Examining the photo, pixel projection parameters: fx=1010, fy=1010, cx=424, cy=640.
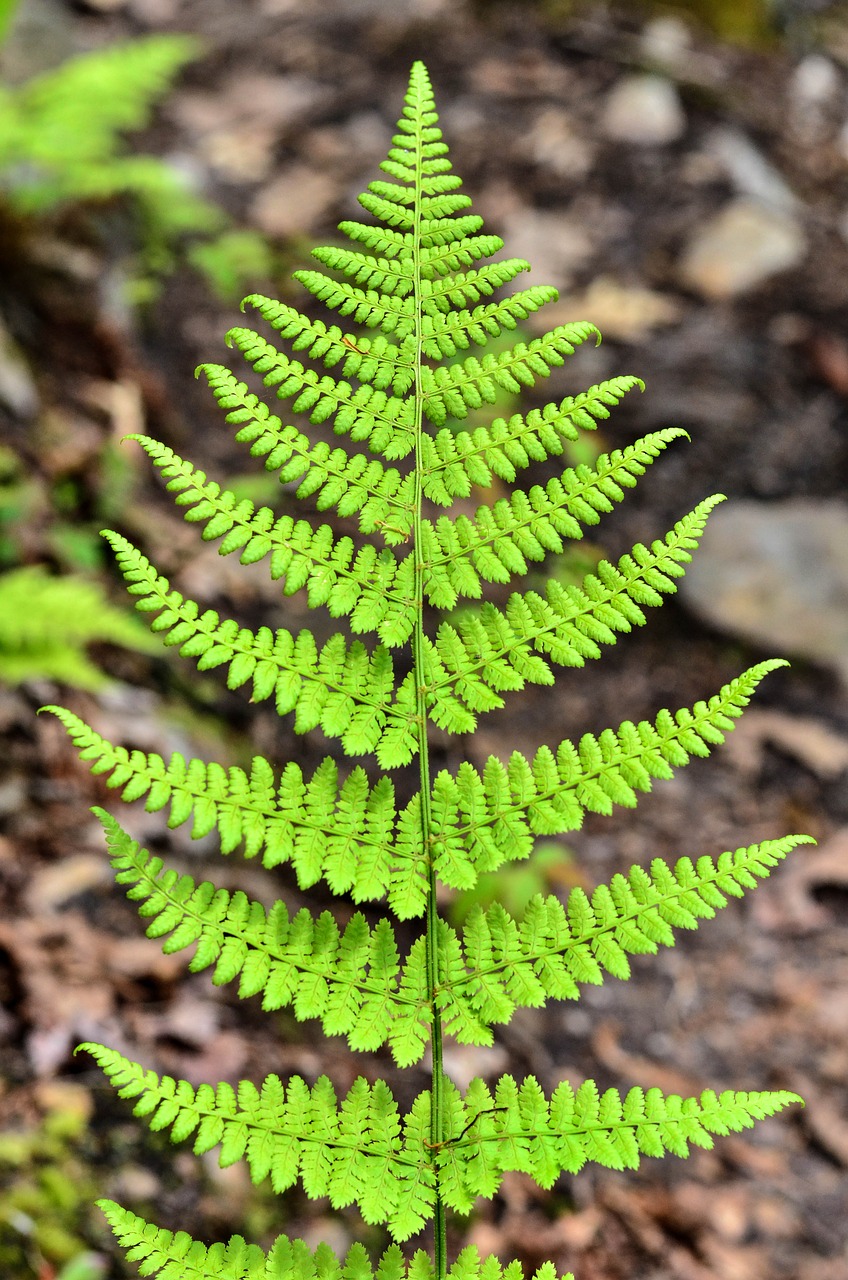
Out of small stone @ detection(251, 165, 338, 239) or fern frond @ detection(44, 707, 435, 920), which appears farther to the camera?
small stone @ detection(251, 165, 338, 239)

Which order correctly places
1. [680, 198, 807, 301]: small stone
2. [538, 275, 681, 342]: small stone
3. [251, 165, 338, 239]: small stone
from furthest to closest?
[251, 165, 338, 239]: small stone < [680, 198, 807, 301]: small stone < [538, 275, 681, 342]: small stone

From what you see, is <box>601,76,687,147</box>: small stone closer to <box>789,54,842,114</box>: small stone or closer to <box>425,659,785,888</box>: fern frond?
<box>789,54,842,114</box>: small stone

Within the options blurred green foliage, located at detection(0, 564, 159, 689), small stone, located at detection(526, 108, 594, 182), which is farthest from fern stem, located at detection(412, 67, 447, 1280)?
small stone, located at detection(526, 108, 594, 182)

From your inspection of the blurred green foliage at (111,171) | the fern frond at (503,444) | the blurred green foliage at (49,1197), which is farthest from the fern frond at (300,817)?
the blurred green foliage at (111,171)

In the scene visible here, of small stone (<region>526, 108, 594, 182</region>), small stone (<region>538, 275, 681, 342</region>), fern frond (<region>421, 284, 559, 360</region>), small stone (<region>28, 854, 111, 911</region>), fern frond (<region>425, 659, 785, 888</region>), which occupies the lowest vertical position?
small stone (<region>28, 854, 111, 911</region>)

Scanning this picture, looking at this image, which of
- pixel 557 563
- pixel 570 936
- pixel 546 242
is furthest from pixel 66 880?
pixel 546 242

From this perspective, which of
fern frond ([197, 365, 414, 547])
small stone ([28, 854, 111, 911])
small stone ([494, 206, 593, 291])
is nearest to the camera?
fern frond ([197, 365, 414, 547])

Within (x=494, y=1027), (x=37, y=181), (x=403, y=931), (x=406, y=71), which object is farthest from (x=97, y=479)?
(x=406, y=71)

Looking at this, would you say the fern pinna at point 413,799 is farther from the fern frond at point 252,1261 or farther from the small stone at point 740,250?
the small stone at point 740,250
